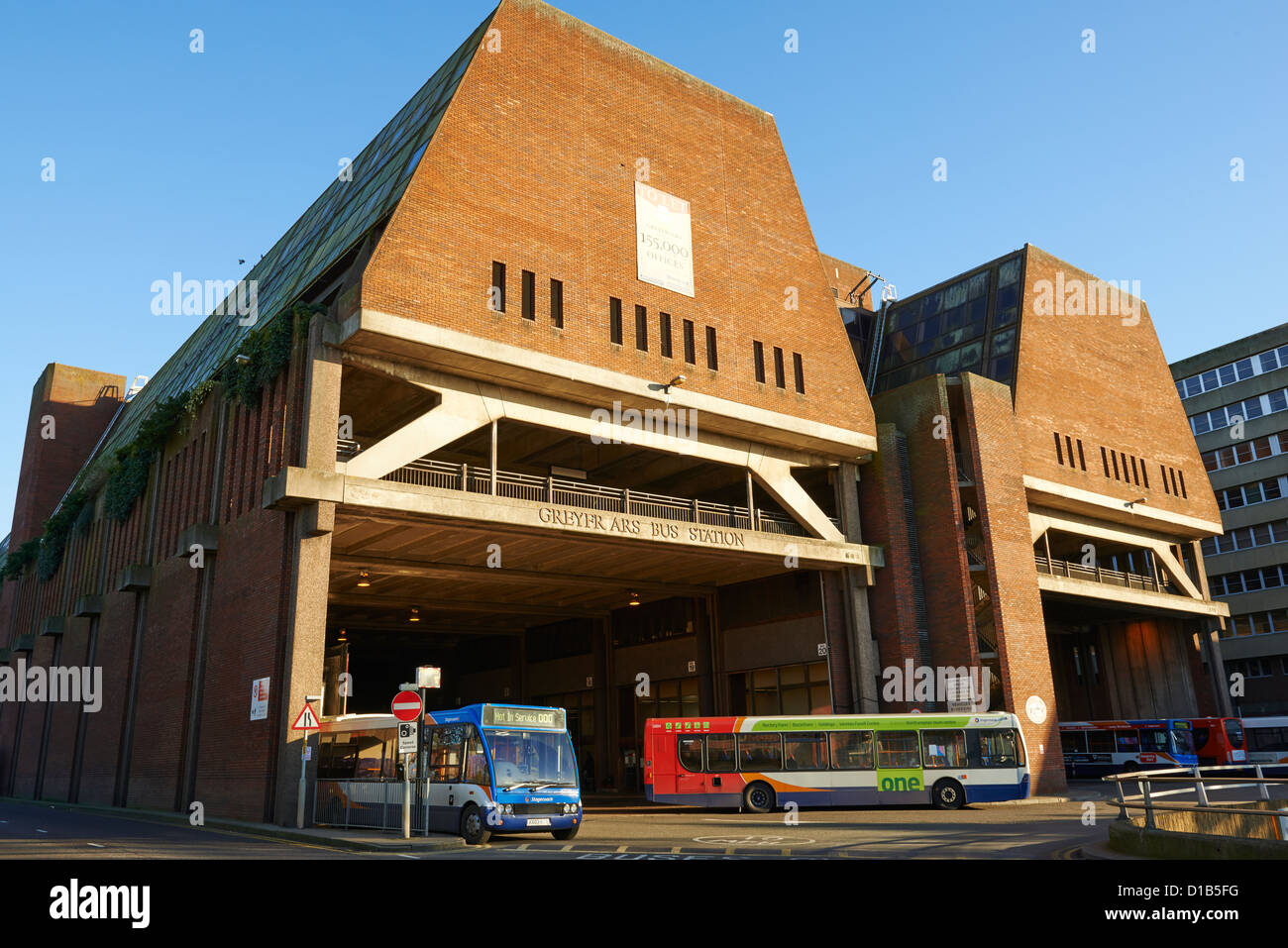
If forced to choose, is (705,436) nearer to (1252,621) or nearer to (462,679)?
(462,679)

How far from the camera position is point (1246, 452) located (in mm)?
66438

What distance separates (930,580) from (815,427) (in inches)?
259

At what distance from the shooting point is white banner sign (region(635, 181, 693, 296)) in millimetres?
29609

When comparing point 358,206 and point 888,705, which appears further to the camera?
point 888,705

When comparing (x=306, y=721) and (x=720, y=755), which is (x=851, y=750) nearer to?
(x=720, y=755)

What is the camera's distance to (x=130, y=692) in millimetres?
33938

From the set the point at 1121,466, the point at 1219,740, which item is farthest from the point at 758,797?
the point at 1219,740

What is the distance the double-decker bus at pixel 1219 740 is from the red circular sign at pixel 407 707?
37904mm

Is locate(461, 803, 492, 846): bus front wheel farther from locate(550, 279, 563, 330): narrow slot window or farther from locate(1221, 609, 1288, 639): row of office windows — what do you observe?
locate(1221, 609, 1288, 639): row of office windows

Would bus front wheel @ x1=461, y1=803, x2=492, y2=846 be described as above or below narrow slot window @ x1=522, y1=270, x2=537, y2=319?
below

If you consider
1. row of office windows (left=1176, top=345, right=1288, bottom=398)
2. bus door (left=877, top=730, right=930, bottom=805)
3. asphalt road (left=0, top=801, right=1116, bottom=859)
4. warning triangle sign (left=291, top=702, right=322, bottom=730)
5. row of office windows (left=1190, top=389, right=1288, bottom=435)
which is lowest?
asphalt road (left=0, top=801, right=1116, bottom=859)

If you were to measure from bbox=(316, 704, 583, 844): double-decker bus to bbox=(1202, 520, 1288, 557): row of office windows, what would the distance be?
186 feet

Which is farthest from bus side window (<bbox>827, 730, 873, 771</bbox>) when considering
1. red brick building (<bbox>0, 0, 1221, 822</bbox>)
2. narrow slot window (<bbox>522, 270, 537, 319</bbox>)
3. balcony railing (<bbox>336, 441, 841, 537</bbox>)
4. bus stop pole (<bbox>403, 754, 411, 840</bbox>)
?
narrow slot window (<bbox>522, 270, 537, 319</bbox>)
